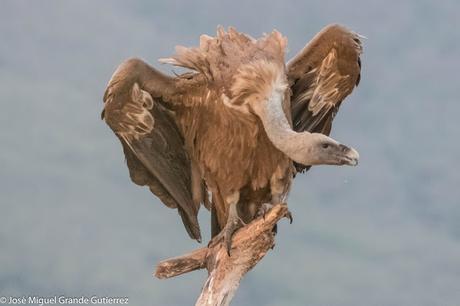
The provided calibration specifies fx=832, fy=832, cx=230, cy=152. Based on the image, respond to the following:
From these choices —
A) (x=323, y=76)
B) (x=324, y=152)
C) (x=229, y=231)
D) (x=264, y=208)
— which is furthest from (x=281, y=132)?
(x=323, y=76)

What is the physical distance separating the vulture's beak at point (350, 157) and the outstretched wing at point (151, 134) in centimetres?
231

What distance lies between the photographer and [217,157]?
7.92m

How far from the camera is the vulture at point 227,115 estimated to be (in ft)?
25.2

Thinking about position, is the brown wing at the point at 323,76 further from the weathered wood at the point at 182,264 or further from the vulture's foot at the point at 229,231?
the weathered wood at the point at 182,264

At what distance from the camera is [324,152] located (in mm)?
6648

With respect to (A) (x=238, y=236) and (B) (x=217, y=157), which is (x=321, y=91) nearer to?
(B) (x=217, y=157)

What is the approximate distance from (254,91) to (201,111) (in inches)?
25.9

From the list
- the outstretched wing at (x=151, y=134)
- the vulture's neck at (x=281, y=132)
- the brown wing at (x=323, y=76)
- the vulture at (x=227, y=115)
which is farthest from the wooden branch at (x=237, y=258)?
the brown wing at (x=323, y=76)

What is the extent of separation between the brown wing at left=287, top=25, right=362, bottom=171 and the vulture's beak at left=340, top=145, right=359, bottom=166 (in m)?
1.74

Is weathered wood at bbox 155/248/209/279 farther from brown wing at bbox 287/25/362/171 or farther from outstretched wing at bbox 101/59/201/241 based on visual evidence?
brown wing at bbox 287/25/362/171

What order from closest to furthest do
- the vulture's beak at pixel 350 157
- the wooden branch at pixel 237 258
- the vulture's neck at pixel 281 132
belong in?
1. the vulture's beak at pixel 350 157
2. the vulture's neck at pixel 281 132
3. the wooden branch at pixel 237 258

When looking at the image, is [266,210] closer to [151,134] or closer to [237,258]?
[237,258]

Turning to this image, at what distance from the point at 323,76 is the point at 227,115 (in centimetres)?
121

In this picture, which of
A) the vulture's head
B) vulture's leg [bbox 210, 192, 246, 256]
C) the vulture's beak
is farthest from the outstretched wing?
the vulture's beak
